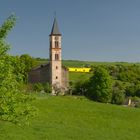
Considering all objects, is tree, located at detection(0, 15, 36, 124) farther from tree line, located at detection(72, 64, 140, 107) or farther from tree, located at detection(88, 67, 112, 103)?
tree, located at detection(88, 67, 112, 103)

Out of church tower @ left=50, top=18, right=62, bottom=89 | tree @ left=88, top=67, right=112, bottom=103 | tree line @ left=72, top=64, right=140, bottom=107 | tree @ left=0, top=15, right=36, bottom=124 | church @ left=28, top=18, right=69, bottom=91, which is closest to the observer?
tree @ left=0, top=15, right=36, bottom=124

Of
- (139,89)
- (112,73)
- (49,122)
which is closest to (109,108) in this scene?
(49,122)

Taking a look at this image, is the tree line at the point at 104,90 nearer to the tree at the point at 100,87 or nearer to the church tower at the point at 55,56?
the tree at the point at 100,87

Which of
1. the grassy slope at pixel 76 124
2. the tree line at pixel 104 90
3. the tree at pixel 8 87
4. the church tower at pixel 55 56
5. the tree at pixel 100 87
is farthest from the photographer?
the church tower at pixel 55 56

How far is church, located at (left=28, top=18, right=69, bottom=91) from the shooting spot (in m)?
118

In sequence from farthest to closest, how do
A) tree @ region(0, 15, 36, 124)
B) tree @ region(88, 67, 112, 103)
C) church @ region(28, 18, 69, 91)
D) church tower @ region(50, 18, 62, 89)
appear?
church @ region(28, 18, 69, 91), church tower @ region(50, 18, 62, 89), tree @ region(88, 67, 112, 103), tree @ region(0, 15, 36, 124)

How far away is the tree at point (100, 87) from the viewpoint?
3438 inches

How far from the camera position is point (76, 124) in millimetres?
39938

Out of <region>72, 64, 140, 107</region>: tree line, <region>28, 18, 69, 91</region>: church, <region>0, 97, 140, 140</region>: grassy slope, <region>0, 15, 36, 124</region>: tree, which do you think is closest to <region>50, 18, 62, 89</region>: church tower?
<region>28, 18, 69, 91</region>: church

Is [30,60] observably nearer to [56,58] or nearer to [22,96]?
[56,58]

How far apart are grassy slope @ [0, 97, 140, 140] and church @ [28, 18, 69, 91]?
2427 inches

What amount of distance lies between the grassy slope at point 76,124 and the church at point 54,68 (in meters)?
61.6

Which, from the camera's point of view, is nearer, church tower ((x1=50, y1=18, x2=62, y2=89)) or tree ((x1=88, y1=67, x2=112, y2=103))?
tree ((x1=88, y1=67, x2=112, y2=103))

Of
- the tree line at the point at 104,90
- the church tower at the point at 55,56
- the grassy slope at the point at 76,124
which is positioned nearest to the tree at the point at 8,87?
the grassy slope at the point at 76,124
